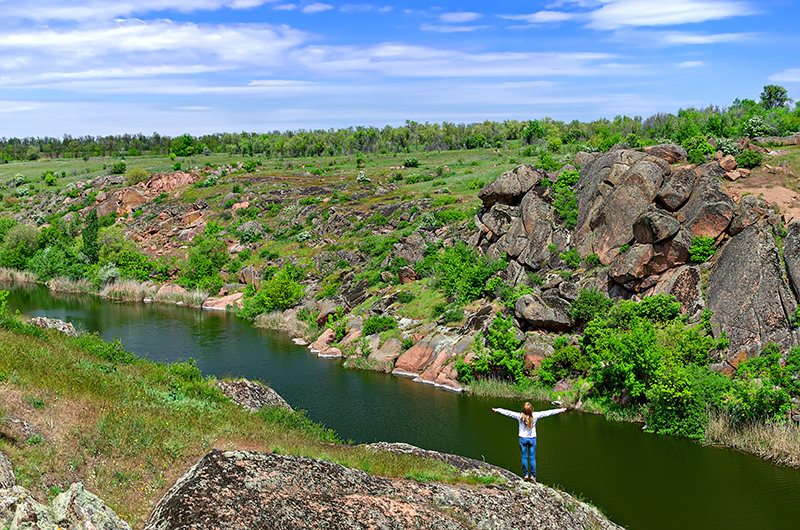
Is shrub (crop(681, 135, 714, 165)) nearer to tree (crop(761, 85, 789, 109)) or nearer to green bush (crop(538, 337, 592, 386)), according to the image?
green bush (crop(538, 337, 592, 386))

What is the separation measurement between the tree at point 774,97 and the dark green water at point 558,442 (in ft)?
249

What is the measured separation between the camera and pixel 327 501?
15.4 m

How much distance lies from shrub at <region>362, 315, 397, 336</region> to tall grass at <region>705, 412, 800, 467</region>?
26.4m

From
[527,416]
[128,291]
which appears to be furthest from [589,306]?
[128,291]

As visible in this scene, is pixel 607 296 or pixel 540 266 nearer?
pixel 607 296

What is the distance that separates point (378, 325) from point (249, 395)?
26.2 m

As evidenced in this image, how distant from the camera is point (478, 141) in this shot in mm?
162625

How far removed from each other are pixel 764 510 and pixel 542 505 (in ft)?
44.4

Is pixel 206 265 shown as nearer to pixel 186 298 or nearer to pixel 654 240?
pixel 186 298

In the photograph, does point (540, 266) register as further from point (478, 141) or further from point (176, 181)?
point (478, 141)

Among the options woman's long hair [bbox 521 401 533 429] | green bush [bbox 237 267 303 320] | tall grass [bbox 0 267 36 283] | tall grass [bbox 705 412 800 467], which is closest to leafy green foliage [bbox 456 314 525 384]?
tall grass [bbox 705 412 800 467]

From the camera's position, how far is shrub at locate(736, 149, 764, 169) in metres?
45.5

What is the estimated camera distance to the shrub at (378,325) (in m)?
52.6

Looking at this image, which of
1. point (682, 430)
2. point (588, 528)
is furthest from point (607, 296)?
point (588, 528)
